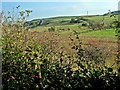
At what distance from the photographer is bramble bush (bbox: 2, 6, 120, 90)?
5117 mm

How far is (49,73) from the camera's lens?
17.4ft

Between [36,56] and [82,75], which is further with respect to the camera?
[36,56]

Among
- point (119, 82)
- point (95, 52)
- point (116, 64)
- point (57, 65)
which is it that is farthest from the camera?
point (95, 52)

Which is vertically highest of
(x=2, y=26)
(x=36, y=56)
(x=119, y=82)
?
(x=2, y=26)

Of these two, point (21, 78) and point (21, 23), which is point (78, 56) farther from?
point (21, 23)

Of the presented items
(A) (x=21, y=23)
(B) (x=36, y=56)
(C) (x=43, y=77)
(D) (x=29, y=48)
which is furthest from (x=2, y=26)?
(C) (x=43, y=77)

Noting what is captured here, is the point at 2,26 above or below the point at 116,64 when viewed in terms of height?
above

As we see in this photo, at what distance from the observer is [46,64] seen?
556cm

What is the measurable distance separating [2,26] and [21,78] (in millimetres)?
2549

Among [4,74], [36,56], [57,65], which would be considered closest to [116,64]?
[57,65]

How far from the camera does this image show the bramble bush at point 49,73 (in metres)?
5.12

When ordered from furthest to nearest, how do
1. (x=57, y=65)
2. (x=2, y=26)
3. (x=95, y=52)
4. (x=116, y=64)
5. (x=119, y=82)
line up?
(x=2, y=26)
(x=95, y=52)
(x=116, y=64)
(x=57, y=65)
(x=119, y=82)

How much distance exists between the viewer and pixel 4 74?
589cm

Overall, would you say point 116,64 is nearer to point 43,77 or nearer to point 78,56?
point 78,56
